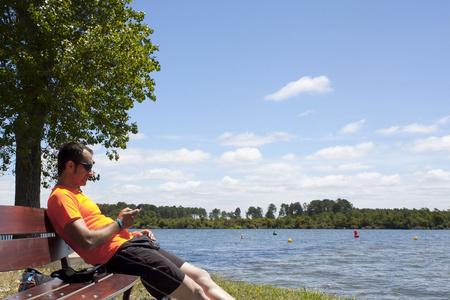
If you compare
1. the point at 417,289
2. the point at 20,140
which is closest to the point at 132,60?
the point at 20,140

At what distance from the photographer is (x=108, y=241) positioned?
3.61m

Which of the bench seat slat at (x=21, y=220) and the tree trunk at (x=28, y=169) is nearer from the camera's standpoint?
the bench seat slat at (x=21, y=220)

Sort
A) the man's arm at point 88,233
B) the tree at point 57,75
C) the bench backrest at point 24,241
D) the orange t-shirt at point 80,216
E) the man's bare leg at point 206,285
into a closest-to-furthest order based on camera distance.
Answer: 1. the bench backrest at point 24,241
2. the man's arm at point 88,233
3. the orange t-shirt at point 80,216
4. the man's bare leg at point 206,285
5. the tree at point 57,75

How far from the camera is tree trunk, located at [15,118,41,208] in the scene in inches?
449

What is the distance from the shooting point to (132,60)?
12.6 meters

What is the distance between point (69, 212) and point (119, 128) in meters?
10.3

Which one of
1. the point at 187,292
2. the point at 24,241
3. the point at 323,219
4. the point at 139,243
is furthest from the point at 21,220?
the point at 323,219

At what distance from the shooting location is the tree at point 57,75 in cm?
1111

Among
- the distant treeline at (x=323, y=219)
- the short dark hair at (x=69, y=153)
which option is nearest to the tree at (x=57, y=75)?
the short dark hair at (x=69, y=153)

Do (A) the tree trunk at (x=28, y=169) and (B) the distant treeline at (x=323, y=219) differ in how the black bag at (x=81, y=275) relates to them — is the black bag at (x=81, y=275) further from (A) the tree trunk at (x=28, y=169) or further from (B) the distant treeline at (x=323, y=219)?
(B) the distant treeline at (x=323, y=219)

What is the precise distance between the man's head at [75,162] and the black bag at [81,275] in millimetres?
767

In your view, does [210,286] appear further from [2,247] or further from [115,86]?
[115,86]

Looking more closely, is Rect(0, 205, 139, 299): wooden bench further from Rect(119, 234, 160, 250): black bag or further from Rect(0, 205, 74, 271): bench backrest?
Rect(119, 234, 160, 250): black bag

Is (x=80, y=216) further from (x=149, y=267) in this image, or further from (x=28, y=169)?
(x=28, y=169)
